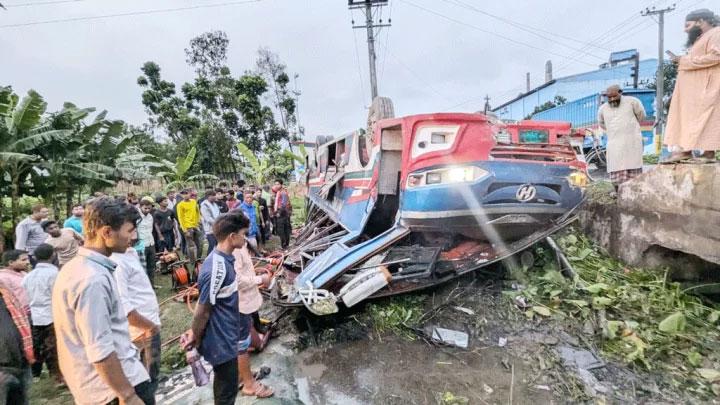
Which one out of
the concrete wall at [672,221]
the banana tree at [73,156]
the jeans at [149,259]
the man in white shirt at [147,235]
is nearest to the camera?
the concrete wall at [672,221]

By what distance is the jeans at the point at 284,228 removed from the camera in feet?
29.5

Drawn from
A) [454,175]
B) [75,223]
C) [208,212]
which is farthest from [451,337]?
[75,223]

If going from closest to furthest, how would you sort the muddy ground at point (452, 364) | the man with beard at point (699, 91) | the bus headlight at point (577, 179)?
the muddy ground at point (452, 364) < the man with beard at point (699, 91) < the bus headlight at point (577, 179)

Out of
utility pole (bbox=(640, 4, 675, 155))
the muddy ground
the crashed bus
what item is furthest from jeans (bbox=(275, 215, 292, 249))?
utility pole (bbox=(640, 4, 675, 155))

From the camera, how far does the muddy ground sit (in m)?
2.78

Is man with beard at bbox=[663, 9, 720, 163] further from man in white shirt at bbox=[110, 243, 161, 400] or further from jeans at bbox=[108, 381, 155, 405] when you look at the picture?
man in white shirt at bbox=[110, 243, 161, 400]

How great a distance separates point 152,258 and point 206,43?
22.5m

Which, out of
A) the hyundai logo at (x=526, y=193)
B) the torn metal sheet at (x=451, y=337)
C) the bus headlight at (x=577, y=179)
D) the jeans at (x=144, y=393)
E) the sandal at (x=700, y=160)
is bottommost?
the torn metal sheet at (x=451, y=337)

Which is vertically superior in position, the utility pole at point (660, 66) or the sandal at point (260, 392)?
the utility pole at point (660, 66)

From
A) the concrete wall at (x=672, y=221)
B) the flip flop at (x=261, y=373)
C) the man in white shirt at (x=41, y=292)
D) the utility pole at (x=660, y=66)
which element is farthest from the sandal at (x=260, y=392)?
the utility pole at (x=660, y=66)

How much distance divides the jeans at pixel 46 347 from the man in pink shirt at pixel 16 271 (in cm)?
30

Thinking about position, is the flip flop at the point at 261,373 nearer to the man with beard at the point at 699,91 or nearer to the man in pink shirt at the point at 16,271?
the man in pink shirt at the point at 16,271

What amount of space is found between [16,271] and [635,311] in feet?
18.8

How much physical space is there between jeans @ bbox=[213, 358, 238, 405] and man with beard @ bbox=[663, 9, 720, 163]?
4465 millimetres
